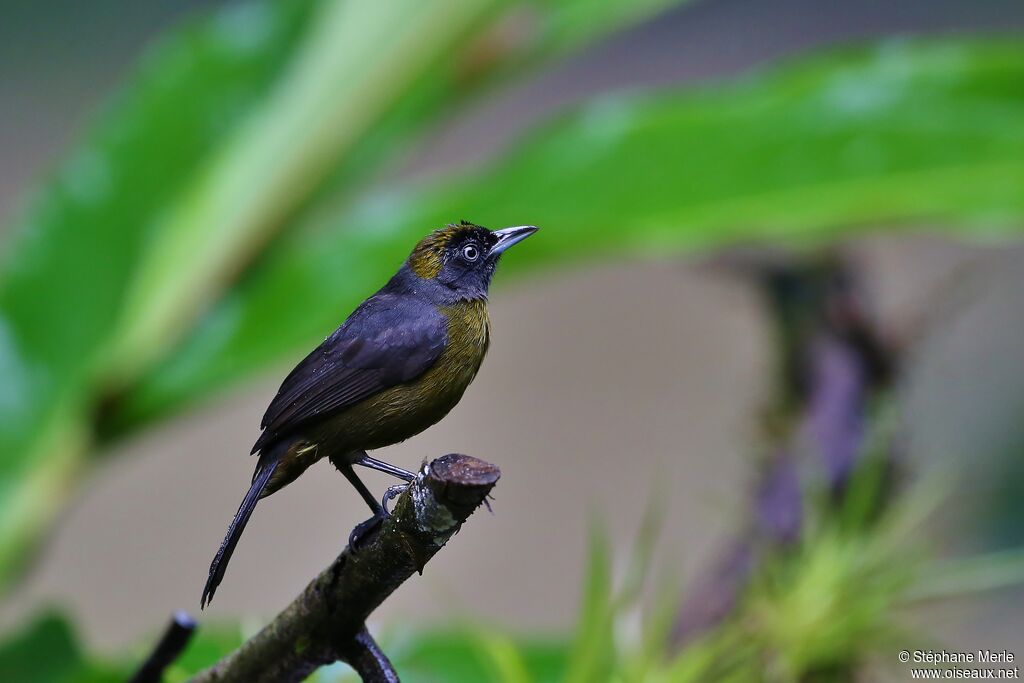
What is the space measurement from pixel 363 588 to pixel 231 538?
15 cm

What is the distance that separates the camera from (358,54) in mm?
1967

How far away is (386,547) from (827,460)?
1060 mm

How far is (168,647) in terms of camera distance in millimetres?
775

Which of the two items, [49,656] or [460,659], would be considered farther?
[460,659]

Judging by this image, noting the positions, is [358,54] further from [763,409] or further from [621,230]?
[763,409]

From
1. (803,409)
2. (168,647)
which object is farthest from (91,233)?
(168,647)

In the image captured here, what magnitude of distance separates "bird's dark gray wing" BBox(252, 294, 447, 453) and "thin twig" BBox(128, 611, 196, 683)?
7.2 inches

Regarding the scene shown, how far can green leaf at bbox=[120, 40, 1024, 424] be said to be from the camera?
60.1 inches

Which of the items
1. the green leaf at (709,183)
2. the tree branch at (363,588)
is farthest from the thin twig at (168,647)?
the green leaf at (709,183)

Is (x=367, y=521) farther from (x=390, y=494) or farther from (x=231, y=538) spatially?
(x=231, y=538)

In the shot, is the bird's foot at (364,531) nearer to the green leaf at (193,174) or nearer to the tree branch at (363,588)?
the tree branch at (363,588)

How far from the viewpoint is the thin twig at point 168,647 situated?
0.75m

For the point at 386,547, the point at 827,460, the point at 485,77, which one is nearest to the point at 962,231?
the point at 827,460

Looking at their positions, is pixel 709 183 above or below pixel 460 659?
above
